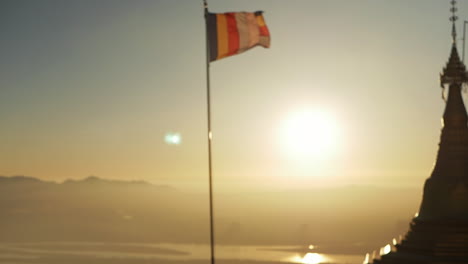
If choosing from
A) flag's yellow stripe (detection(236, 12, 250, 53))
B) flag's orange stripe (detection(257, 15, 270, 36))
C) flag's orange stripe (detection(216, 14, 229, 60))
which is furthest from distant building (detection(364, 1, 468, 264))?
flag's orange stripe (detection(216, 14, 229, 60))

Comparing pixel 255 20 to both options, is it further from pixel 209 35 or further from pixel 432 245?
pixel 432 245

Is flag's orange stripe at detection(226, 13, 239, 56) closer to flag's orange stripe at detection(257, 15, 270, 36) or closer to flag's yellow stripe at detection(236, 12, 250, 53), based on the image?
flag's yellow stripe at detection(236, 12, 250, 53)

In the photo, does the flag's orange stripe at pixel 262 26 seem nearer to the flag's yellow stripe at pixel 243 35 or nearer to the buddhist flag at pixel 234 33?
the buddhist flag at pixel 234 33

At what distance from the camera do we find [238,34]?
115 ft

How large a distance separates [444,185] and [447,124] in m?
3.48

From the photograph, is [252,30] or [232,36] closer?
[232,36]

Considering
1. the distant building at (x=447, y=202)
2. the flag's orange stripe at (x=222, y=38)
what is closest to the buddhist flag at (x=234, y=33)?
the flag's orange stripe at (x=222, y=38)

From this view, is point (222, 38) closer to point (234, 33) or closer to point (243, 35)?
point (234, 33)

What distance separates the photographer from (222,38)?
114ft

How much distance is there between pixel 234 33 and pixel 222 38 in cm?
61

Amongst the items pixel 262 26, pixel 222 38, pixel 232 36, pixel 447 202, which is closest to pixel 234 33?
pixel 232 36

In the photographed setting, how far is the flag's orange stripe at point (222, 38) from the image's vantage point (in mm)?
34719

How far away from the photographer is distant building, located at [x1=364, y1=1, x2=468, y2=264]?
1629 inches

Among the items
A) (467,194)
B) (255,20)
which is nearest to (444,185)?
(467,194)
